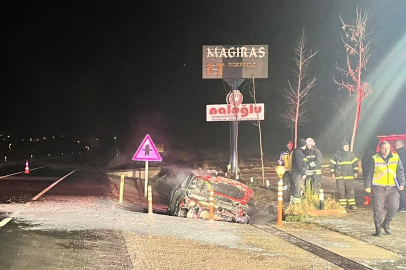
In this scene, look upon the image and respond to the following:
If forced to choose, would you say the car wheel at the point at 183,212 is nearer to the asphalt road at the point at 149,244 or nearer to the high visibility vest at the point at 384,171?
the asphalt road at the point at 149,244

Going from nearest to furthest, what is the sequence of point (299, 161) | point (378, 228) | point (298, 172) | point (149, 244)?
1. point (149, 244)
2. point (378, 228)
3. point (299, 161)
4. point (298, 172)

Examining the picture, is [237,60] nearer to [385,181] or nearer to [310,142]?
[310,142]

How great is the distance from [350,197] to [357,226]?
9.79ft

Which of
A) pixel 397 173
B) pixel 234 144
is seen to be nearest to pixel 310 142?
pixel 397 173

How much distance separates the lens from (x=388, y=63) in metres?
32.9

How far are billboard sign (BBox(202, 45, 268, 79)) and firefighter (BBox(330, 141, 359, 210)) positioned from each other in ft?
52.5

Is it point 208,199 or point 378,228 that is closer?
point 378,228

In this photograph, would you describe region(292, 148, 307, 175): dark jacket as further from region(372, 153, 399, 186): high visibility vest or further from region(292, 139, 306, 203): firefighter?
region(372, 153, 399, 186): high visibility vest

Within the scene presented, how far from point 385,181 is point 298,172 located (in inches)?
178

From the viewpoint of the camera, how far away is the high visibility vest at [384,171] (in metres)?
9.50

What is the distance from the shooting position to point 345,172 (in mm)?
13672

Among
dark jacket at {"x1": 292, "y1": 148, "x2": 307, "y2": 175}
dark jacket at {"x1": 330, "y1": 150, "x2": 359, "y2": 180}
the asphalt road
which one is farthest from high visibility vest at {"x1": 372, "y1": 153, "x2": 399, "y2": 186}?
dark jacket at {"x1": 292, "y1": 148, "x2": 307, "y2": 175}

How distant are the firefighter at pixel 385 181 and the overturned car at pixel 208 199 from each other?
3777 millimetres

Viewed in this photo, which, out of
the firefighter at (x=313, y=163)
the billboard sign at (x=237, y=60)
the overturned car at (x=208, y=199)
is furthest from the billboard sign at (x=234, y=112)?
the overturned car at (x=208, y=199)
